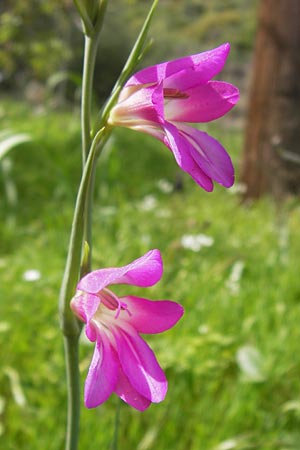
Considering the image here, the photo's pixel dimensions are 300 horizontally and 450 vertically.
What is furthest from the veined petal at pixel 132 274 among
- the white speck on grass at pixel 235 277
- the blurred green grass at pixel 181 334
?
the white speck on grass at pixel 235 277

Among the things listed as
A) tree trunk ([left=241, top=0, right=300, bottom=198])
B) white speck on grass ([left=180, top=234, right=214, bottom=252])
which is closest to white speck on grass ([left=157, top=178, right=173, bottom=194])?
tree trunk ([left=241, top=0, right=300, bottom=198])

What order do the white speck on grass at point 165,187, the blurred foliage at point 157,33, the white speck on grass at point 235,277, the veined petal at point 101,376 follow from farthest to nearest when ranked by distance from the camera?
1. the blurred foliage at point 157,33
2. the white speck on grass at point 165,187
3. the white speck on grass at point 235,277
4. the veined petal at point 101,376

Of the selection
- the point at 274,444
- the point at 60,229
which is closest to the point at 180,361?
the point at 274,444

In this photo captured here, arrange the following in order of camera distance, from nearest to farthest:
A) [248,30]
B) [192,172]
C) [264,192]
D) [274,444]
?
1. [192,172]
2. [274,444]
3. [264,192]
4. [248,30]

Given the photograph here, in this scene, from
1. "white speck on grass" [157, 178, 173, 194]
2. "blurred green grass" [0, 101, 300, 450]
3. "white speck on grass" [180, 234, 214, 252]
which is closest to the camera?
"blurred green grass" [0, 101, 300, 450]

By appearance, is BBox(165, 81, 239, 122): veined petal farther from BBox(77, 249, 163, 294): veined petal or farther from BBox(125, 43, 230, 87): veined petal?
BBox(77, 249, 163, 294): veined petal

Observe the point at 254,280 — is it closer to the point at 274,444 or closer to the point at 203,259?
the point at 203,259

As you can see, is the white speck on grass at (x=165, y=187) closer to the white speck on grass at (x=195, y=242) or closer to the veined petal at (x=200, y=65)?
the white speck on grass at (x=195, y=242)

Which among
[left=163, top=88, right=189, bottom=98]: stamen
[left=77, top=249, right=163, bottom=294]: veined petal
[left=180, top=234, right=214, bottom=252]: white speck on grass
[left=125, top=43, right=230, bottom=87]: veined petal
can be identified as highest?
[left=125, top=43, right=230, bottom=87]: veined petal
